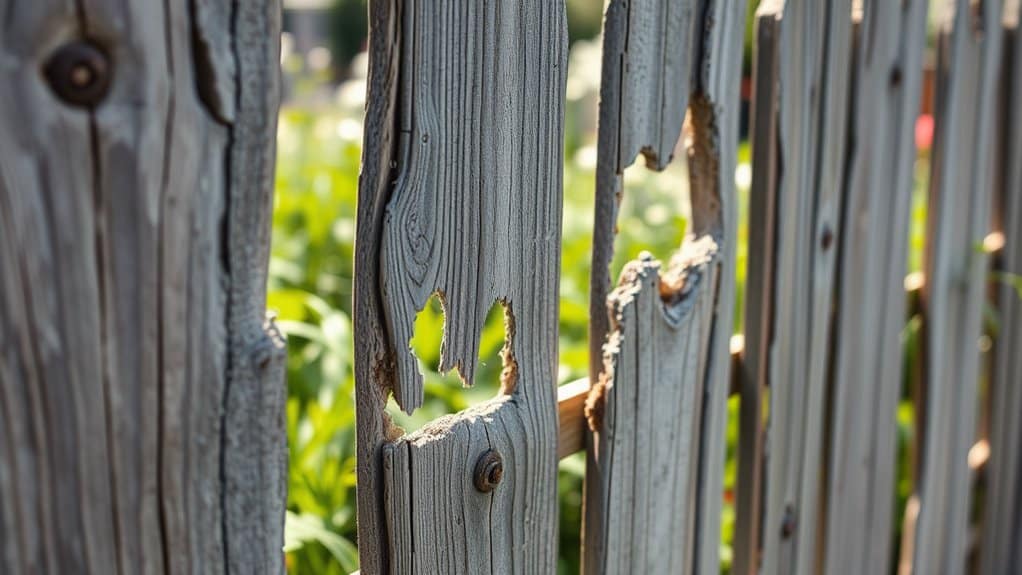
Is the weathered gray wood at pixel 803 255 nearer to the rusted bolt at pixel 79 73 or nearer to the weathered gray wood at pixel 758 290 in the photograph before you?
the weathered gray wood at pixel 758 290

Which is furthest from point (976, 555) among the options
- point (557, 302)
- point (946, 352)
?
point (557, 302)

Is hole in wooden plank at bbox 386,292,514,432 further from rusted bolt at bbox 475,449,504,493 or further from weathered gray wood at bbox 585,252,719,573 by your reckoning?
rusted bolt at bbox 475,449,504,493

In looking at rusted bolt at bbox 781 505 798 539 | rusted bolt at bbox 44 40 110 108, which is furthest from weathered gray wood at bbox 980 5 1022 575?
rusted bolt at bbox 44 40 110 108

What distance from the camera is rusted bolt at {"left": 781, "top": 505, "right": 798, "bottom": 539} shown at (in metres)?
1.74

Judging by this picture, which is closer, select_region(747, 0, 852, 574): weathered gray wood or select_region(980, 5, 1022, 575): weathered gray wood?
select_region(747, 0, 852, 574): weathered gray wood

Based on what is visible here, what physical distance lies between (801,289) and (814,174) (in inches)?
7.4

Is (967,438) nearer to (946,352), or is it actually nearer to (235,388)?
(946,352)

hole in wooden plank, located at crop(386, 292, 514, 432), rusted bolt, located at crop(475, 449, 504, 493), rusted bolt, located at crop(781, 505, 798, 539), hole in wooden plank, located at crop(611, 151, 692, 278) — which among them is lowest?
rusted bolt, located at crop(781, 505, 798, 539)

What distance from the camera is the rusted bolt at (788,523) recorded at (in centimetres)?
174

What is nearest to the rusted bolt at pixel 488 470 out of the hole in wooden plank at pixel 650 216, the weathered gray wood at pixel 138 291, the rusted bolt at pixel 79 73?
the weathered gray wood at pixel 138 291

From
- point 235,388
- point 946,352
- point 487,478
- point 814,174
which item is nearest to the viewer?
point 235,388

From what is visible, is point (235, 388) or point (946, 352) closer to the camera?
point (235, 388)

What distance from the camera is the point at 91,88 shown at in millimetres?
686

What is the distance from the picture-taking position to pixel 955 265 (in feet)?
7.13
